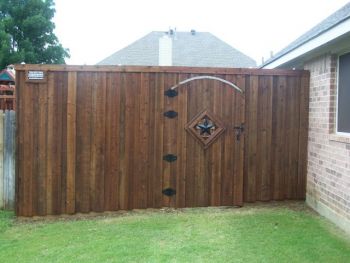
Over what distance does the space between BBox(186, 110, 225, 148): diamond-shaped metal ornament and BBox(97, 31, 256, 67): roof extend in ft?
46.9

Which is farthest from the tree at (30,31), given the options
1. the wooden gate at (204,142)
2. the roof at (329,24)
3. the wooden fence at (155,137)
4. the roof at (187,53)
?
the roof at (329,24)

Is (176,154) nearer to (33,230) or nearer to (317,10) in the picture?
(33,230)

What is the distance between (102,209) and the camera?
5500 millimetres

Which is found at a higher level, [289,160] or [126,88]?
[126,88]

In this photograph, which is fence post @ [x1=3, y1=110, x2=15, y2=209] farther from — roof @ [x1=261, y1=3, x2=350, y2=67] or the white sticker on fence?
roof @ [x1=261, y1=3, x2=350, y2=67]

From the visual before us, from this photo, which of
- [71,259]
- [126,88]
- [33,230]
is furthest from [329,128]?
[33,230]

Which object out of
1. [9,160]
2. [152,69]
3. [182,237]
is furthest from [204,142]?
[9,160]

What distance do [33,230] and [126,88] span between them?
7.11ft

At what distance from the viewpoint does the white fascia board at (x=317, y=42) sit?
168 inches

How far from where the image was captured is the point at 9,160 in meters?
5.65

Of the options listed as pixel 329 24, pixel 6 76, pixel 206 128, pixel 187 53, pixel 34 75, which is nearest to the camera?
pixel 329 24

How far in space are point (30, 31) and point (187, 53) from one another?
854 cm

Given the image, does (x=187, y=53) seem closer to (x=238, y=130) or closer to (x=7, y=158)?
(x=238, y=130)

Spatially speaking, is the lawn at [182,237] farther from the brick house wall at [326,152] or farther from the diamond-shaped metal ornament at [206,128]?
the diamond-shaped metal ornament at [206,128]
